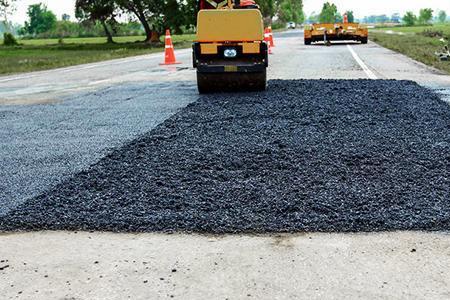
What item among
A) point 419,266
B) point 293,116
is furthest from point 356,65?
point 419,266

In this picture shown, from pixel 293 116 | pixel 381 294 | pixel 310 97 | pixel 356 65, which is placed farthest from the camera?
pixel 356 65

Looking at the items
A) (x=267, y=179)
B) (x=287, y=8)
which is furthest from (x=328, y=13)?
(x=267, y=179)

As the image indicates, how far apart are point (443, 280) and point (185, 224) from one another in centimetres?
157

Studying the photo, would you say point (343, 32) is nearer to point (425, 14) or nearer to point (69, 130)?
point (69, 130)

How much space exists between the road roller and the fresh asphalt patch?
7.82 ft

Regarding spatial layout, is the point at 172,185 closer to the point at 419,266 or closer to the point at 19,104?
the point at 419,266

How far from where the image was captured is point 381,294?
2.48m

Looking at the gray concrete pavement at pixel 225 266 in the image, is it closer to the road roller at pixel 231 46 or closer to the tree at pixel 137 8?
the road roller at pixel 231 46

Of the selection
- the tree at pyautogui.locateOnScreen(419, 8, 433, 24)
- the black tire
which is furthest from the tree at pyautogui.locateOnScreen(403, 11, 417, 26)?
the black tire

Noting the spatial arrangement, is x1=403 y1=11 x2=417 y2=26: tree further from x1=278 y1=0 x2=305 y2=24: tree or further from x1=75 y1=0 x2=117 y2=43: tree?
x1=75 y1=0 x2=117 y2=43: tree

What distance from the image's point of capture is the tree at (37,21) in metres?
140

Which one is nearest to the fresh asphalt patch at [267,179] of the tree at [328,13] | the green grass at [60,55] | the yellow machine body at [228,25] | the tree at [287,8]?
the yellow machine body at [228,25]

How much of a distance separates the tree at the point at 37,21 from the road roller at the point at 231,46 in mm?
141489

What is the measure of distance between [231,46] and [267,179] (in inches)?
207
